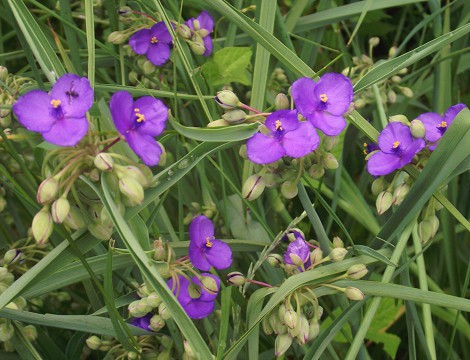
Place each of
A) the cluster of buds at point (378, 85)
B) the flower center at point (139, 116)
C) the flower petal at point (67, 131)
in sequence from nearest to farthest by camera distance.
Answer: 1. the flower petal at point (67, 131)
2. the flower center at point (139, 116)
3. the cluster of buds at point (378, 85)

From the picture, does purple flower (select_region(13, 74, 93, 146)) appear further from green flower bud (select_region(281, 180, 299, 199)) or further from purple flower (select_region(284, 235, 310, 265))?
purple flower (select_region(284, 235, 310, 265))

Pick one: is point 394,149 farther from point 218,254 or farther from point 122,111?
point 122,111

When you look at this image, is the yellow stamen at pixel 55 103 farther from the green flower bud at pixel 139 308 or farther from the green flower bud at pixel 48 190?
the green flower bud at pixel 139 308

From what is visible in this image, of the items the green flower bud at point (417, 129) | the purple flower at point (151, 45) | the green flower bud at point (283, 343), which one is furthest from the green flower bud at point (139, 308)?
the purple flower at point (151, 45)

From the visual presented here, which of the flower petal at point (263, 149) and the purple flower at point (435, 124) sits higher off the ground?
the flower petal at point (263, 149)

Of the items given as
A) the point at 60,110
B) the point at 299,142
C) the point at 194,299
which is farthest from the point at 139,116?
the point at 194,299

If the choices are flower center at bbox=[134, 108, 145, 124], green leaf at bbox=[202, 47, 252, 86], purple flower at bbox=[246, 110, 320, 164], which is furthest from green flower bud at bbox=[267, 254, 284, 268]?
green leaf at bbox=[202, 47, 252, 86]

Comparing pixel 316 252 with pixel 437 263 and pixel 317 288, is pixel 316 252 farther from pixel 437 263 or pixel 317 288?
pixel 437 263
